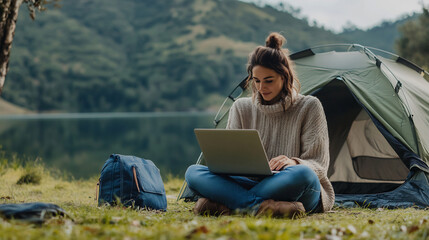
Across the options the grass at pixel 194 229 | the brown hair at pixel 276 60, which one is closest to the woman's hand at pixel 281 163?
the grass at pixel 194 229

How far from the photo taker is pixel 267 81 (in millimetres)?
3496

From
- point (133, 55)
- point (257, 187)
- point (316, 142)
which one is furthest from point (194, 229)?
point (133, 55)

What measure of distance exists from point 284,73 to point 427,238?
1590mm

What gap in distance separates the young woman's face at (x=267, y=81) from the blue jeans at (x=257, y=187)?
625 millimetres

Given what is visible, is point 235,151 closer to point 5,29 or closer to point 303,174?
point 303,174

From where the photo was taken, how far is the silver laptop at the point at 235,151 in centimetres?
301

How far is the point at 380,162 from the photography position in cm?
571

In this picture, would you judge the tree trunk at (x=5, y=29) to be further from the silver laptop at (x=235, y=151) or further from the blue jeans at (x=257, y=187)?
the silver laptop at (x=235, y=151)

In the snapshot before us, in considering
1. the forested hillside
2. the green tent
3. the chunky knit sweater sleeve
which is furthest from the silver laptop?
the forested hillside

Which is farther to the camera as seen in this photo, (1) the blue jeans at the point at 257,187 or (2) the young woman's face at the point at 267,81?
(2) the young woman's face at the point at 267,81

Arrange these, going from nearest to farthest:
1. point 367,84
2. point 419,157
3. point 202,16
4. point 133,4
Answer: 1. point 419,157
2. point 367,84
3. point 202,16
4. point 133,4

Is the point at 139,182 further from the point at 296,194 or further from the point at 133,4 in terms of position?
the point at 133,4

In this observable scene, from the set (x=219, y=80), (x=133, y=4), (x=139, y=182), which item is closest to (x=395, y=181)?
(x=139, y=182)

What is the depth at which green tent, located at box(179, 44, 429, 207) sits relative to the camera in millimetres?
4477
